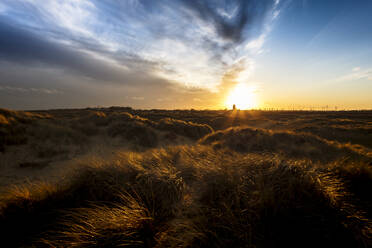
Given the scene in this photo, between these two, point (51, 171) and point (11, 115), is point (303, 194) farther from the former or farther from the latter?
point (11, 115)

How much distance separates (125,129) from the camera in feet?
45.0

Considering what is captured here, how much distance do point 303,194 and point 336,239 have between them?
2.08 feet

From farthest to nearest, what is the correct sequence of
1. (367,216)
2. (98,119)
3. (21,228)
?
(98,119) < (367,216) < (21,228)

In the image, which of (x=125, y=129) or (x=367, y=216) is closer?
(x=367, y=216)

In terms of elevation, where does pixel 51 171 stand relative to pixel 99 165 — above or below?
below

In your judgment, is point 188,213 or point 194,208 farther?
point 194,208

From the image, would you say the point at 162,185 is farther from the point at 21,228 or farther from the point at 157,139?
the point at 157,139

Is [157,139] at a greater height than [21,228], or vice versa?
[21,228]

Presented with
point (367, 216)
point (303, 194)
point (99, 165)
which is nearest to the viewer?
point (367, 216)

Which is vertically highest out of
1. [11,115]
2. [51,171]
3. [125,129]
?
[11,115]

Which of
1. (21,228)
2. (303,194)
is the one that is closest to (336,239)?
(303,194)

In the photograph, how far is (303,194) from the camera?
2256mm

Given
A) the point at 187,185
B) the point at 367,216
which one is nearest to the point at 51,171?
the point at 187,185

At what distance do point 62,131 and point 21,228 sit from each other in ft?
37.4
